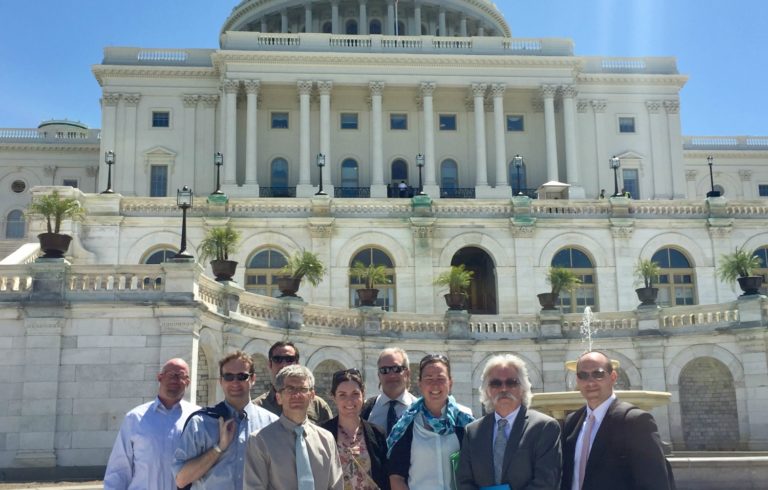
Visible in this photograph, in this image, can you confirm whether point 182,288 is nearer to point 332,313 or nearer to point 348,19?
point 332,313

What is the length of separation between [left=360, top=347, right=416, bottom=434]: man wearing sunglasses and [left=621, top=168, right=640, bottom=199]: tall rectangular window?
66.8 m

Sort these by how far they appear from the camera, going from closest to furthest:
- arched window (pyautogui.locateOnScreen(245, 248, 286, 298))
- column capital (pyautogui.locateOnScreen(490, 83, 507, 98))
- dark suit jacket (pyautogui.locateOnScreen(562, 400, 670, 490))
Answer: dark suit jacket (pyautogui.locateOnScreen(562, 400, 670, 490))
arched window (pyautogui.locateOnScreen(245, 248, 286, 298))
column capital (pyautogui.locateOnScreen(490, 83, 507, 98))

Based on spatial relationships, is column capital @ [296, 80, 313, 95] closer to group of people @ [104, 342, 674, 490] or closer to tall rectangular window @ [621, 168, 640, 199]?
tall rectangular window @ [621, 168, 640, 199]

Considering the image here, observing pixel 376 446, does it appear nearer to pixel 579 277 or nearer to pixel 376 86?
pixel 579 277

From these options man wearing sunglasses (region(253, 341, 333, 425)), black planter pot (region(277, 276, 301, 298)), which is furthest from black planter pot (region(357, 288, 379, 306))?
man wearing sunglasses (region(253, 341, 333, 425))

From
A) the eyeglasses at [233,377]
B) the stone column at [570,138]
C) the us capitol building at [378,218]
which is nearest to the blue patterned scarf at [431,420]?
the eyeglasses at [233,377]

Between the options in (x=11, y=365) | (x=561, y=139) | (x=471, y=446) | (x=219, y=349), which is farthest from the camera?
(x=561, y=139)

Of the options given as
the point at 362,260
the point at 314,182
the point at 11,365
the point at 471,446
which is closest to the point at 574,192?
the point at 314,182

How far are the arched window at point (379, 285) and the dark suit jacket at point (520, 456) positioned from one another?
34.8 metres

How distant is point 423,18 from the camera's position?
10250 centimetres

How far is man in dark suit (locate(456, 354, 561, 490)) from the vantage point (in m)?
8.66

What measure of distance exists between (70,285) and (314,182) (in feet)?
159

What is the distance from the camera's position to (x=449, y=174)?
74.6m

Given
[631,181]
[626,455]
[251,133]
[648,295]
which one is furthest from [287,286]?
[631,181]
